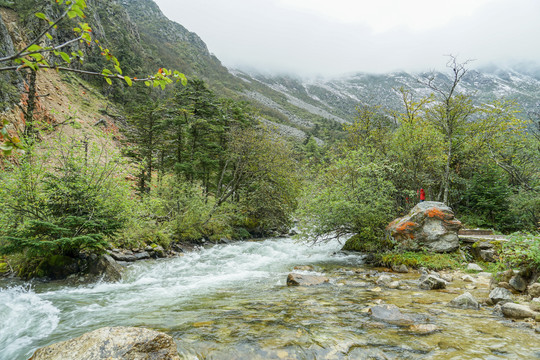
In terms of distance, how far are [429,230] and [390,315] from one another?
7.36 meters

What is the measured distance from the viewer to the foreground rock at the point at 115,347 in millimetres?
3534

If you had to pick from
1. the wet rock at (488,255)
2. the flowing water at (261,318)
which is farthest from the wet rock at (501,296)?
the wet rock at (488,255)

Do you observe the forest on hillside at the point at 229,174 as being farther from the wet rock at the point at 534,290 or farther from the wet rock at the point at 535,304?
the wet rock at the point at 535,304

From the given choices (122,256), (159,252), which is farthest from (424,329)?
(159,252)

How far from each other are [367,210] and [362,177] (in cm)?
174

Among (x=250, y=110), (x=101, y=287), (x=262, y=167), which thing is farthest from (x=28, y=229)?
(x=250, y=110)

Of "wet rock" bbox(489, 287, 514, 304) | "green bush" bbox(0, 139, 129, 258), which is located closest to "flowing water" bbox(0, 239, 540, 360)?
"wet rock" bbox(489, 287, 514, 304)

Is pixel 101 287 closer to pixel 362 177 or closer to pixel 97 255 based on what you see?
pixel 97 255

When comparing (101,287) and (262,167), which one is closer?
(101,287)

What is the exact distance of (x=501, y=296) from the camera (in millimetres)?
6035

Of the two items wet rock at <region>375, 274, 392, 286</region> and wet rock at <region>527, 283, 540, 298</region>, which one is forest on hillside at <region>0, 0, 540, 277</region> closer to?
wet rock at <region>527, 283, 540, 298</region>

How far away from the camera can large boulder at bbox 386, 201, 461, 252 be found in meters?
11.3

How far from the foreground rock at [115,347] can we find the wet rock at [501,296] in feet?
21.5

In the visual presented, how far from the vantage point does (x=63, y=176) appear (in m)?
9.19
